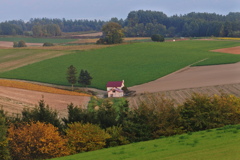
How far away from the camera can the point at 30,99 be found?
175ft

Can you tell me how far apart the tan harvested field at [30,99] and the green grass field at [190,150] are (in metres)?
25.5

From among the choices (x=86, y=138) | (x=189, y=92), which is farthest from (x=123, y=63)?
(x=86, y=138)

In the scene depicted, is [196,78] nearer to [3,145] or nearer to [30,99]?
[30,99]

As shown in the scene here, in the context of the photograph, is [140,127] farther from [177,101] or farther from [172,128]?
[177,101]

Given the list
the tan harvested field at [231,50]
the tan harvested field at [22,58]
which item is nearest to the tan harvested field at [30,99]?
the tan harvested field at [22,58]

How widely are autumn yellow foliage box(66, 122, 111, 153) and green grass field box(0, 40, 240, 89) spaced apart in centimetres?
4138

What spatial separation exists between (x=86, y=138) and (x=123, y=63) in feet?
212

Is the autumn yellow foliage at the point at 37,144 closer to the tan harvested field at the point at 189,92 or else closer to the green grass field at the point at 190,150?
the green grass field at the point at 190,150

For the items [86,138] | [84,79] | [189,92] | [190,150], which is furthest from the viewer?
[84,79]

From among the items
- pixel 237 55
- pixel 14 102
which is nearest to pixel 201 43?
pixel 237 55

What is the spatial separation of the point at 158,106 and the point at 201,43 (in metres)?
99.6

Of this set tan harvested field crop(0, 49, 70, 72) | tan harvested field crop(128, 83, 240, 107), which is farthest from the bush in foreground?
tan harvested field crop(0, 49, 70, 72)

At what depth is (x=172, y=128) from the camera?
2938 cm

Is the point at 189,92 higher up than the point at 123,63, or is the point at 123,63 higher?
the point at 123,63
